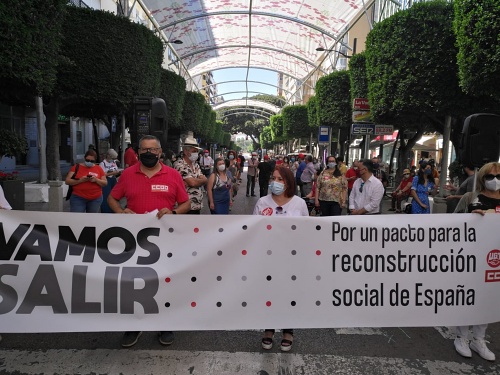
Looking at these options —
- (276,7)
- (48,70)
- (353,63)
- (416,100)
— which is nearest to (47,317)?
(48,70)

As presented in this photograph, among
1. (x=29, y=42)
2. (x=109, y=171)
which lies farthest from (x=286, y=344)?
(x=29, y=42)

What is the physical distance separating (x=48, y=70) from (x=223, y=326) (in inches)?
307

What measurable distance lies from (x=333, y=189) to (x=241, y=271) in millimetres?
4504

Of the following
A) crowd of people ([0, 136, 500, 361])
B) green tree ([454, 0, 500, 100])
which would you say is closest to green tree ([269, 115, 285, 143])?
crowd of people ([0, 136, 500, 361])

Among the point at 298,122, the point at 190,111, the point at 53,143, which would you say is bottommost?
the point at 53,143

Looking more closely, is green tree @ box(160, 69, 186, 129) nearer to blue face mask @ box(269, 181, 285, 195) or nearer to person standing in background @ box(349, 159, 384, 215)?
person standing in background @ box(349, 159, 384, 215)

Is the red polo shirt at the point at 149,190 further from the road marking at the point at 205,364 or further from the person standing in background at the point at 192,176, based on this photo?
the person standing in background at the point at 192,176

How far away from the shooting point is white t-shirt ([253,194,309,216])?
3.81 metres

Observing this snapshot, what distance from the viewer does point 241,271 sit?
11.5ft

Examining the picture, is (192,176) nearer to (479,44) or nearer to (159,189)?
(159,189)

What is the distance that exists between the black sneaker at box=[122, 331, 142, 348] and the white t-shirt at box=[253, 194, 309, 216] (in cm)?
154

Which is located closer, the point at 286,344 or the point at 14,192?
the point at 286,344

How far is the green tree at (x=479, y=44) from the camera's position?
758 centimetres

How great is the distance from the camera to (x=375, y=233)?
3.58 m
